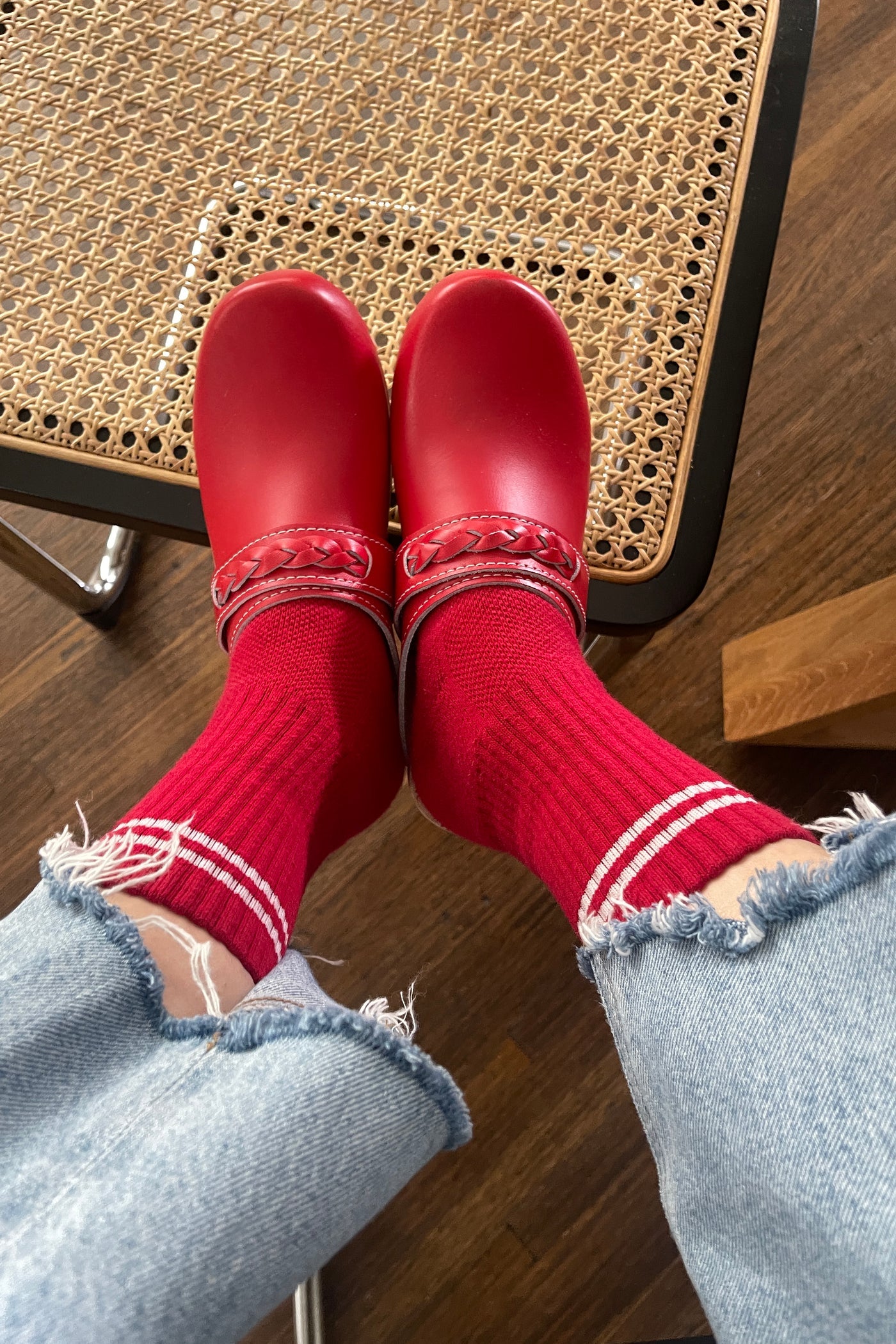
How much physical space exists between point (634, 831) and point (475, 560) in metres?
0.25

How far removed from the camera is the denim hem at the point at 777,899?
34 centimetres

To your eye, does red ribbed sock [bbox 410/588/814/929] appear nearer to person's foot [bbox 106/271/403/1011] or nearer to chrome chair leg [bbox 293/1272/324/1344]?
person's foot [bbox 106/271/403/1011]

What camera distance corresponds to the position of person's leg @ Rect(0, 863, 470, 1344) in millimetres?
279

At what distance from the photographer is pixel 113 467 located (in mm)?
531

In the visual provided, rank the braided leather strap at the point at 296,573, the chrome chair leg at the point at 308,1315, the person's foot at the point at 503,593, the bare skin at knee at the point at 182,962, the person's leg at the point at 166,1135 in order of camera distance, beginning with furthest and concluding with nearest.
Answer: the chrome chair leg at the point at 308,1315 < the braided leather strap at the point at 296,573 < the person's foot at the point at 503,593 < the bare skin at knee at the point at 182,962 < the person's leg at the point at 166,1135

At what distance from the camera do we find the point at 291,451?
0.65m

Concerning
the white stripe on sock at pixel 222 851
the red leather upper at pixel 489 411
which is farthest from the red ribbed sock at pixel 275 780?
the red leather upper at pixel 489 411

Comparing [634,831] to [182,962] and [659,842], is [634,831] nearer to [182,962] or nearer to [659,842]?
[659,842]

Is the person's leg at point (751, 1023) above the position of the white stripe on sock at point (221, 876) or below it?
above

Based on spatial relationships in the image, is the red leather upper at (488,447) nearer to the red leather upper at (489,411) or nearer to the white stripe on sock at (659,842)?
the red leather upper at (489,411)

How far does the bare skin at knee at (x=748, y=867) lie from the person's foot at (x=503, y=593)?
8cm

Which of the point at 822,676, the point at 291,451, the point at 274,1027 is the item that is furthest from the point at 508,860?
the point at 274,1027

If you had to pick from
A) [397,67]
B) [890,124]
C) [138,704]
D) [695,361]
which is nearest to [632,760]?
[695,361]

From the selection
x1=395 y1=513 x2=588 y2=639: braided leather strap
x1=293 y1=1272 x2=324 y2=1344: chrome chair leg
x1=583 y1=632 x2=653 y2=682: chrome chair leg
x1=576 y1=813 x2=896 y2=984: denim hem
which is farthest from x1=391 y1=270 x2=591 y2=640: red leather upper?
x1=293 y1=1272 x2=324 y2=1344: chrome chair leg
